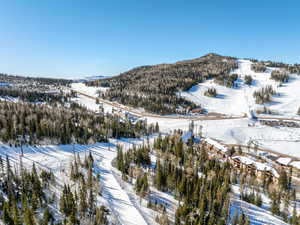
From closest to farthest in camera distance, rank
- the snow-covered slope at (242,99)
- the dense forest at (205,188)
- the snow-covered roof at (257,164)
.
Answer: the dense forest at (205,188) < the snow-covered roof at (257,164) < the snow-covered slope at (242,99)

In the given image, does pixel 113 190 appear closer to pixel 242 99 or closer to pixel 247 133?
pixel 247 133

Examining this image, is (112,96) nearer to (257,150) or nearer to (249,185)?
(257,150)

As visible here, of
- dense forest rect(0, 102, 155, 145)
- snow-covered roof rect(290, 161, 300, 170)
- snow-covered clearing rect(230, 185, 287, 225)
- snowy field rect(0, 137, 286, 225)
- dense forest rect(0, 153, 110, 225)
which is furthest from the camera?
dense forest rect(0, 102, 155, 145)

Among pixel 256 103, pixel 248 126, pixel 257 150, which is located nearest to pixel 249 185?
pixel 257 150

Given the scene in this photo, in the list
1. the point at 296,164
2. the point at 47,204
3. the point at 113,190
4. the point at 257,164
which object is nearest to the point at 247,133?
the point at 296,164

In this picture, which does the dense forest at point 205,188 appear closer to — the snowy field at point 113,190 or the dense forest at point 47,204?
the snowy field at point 113,190

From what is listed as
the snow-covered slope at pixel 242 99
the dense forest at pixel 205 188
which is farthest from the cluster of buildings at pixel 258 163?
the snow-covered slope at pixel 242 99

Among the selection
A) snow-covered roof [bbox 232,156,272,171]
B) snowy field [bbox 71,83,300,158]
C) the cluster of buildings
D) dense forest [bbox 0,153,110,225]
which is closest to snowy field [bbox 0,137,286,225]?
dense forest [bbox 0,153,110,225]

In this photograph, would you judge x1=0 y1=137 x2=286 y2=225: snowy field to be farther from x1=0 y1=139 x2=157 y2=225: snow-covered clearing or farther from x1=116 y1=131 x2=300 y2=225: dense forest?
x1=116 y1=131 x2=300 y2=225: dense forest
